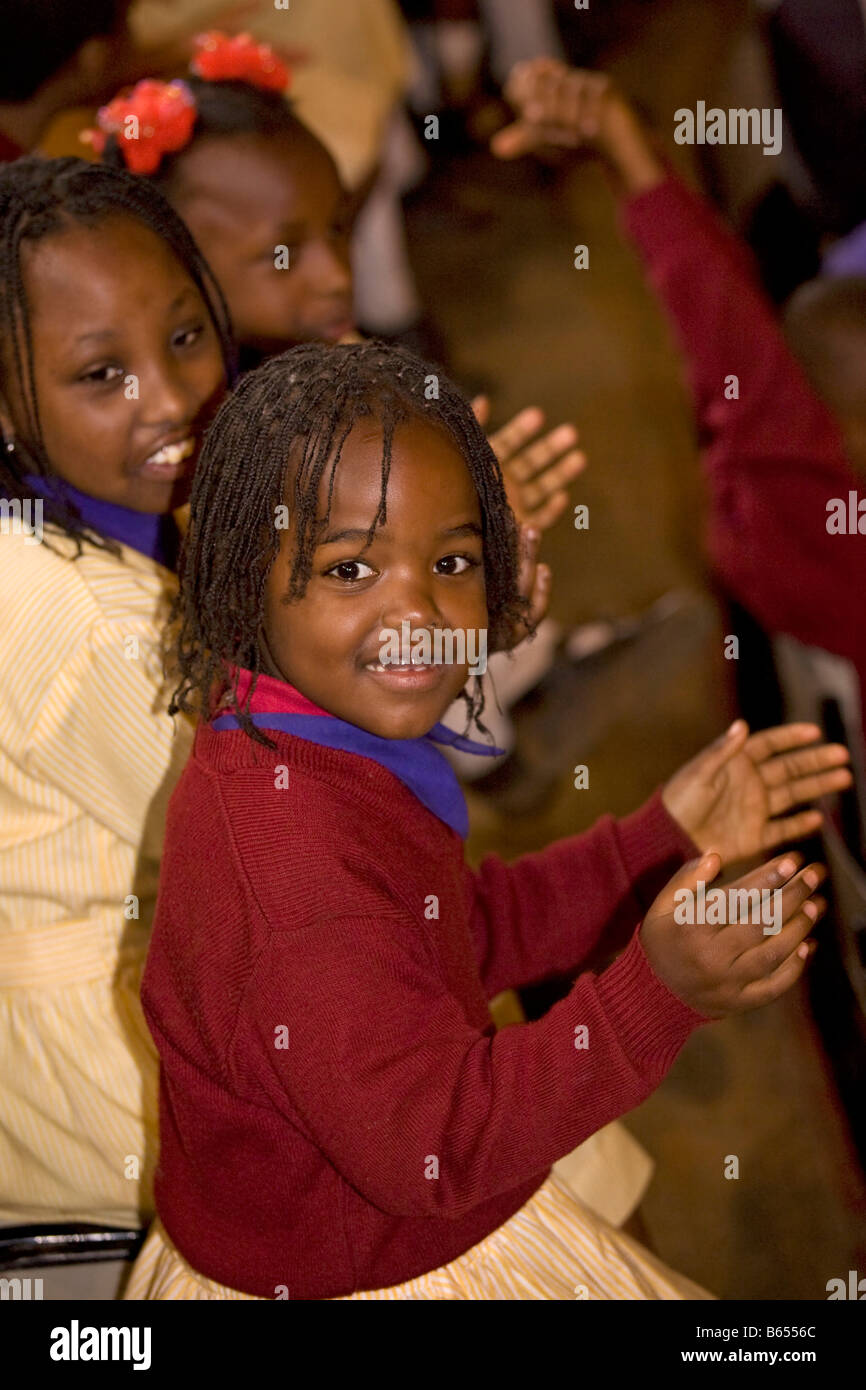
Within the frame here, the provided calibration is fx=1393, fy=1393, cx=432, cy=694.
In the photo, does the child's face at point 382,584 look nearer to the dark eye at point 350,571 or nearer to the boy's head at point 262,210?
the dark eye at point 350,571

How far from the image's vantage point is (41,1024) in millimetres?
1269

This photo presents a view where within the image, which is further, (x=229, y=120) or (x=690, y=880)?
(x=229, y=120)

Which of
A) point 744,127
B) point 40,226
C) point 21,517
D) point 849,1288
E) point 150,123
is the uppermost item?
point 744,127

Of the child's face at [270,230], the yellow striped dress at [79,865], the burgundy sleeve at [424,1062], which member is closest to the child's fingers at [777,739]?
the burgundy sleeve at [424,1062]

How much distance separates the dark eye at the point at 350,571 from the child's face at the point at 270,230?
722 millimetres

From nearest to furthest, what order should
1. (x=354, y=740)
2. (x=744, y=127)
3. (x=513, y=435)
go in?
1. (x=354, y=740)
2. (x=513, y=435)
3. (x=744, y=127)

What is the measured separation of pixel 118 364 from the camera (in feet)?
4.07

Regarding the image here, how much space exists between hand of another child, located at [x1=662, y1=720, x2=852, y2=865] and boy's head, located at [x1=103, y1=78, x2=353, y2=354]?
73cm

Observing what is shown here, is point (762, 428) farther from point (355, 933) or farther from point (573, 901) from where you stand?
point (355, 933)

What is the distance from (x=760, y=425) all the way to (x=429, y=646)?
90 cm

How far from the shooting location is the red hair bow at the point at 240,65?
5.54 ft

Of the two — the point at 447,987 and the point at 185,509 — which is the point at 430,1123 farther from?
the point at 185,509

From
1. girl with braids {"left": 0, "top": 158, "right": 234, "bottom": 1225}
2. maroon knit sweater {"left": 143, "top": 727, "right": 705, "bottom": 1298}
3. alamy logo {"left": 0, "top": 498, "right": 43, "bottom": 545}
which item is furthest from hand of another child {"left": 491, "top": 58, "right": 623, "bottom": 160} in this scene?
maroon knit sweater {"left": 143, "top": 727, "right": 705, "bottom": 1298}
